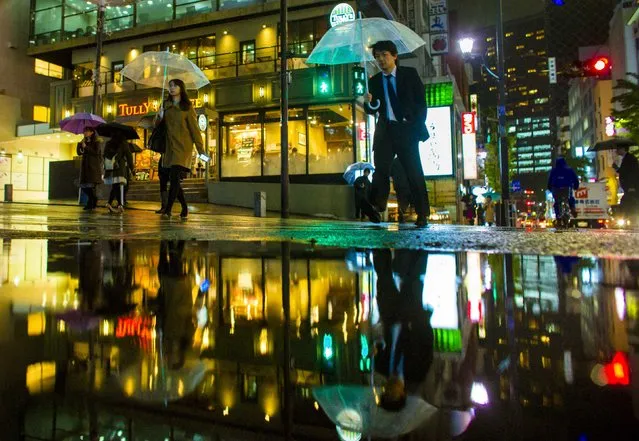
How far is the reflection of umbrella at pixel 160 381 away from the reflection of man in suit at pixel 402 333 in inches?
13.9

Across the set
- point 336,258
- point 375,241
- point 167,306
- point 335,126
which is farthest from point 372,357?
point 335,126

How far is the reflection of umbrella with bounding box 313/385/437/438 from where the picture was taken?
728mm

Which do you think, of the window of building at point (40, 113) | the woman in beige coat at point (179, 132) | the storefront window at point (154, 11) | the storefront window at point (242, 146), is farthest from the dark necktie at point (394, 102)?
the window of building at point (40, 113)

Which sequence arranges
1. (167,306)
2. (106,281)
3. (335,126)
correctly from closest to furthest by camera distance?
(167,306)
(106,281)
(335,126)

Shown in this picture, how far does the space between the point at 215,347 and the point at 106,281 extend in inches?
45.4

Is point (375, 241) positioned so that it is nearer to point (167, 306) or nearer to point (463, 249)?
point (463, 249)

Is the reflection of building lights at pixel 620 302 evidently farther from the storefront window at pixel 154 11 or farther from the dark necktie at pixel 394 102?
the storefront window at pixel 154 11

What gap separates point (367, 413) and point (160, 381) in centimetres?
40

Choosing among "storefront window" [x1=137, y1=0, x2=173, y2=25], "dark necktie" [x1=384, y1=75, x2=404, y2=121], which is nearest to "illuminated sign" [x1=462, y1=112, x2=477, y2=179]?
"storefront window" [x1=137, y1=0, x2=173, y2=25]

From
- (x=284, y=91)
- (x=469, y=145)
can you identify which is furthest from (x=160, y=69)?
(x=469, y=145)

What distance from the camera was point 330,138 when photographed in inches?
910

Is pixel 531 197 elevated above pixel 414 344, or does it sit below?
above

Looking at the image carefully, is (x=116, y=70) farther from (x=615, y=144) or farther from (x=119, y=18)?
(x=615, y=144)

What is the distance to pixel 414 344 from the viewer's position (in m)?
1.13
